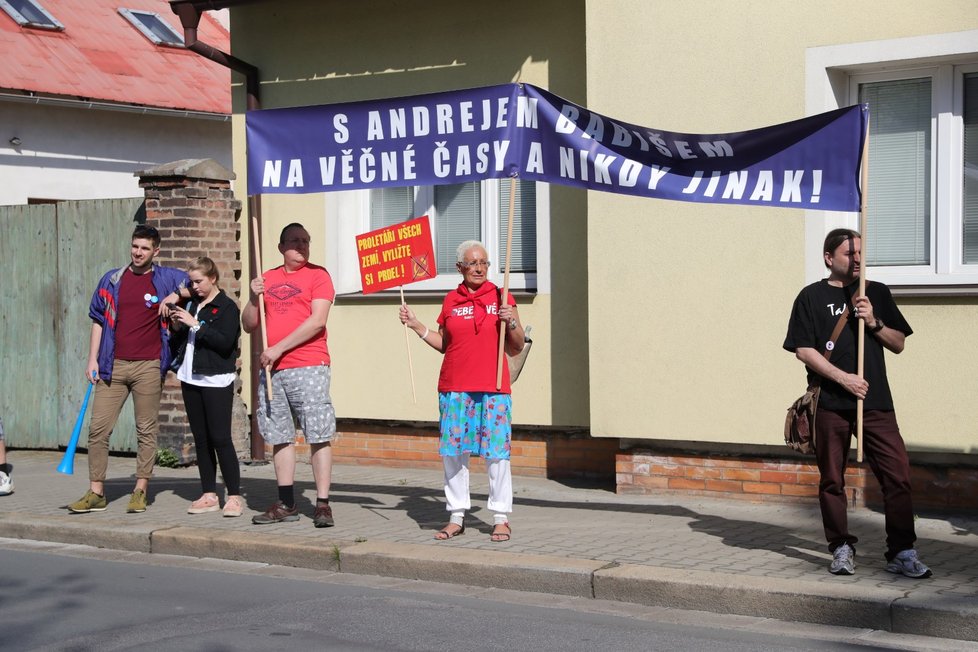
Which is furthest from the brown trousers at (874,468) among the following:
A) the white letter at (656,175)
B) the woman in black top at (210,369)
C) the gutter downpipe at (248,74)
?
the gutter downpipe at (248,74)

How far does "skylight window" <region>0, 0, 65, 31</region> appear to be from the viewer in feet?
68.5

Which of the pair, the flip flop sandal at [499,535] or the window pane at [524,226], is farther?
the window pane at [524,226]

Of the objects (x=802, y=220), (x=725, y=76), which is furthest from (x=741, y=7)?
(x=802, y=220)

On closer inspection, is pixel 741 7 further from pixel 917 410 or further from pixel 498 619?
pixel 498 619

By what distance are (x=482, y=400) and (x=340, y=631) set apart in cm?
216

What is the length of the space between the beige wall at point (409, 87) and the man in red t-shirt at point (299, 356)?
234 cm

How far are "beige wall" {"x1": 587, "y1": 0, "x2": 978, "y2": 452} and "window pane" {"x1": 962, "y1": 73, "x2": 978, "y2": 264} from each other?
0.46 metres

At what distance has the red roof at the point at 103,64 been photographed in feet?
64.1

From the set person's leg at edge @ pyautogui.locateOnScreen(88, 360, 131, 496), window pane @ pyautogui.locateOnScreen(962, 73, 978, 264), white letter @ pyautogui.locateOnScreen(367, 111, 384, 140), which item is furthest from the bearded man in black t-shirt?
person's leg at edge @ pyautogui.locateOnScreen(88, 360, 131, 496)

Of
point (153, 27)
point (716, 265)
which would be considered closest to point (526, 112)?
point (716, 265)

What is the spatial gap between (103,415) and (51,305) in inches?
163

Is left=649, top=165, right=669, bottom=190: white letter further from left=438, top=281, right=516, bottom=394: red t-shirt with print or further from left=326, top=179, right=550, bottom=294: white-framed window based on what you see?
left=326, top=179, right=550, bottom=294: white-framed window

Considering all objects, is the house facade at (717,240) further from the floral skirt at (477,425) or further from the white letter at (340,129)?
the white letter at (340,129)

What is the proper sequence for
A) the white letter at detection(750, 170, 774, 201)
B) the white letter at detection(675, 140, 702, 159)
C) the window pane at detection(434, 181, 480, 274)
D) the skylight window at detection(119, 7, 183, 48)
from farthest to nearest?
the skylight window at detection(119, 7, 183, 48)
the window pane at detection(434, 181, 480, 274)
the white letter at detection(675, 140, 702, 159)
the white letter at detection(750, 170, 774, 201)
